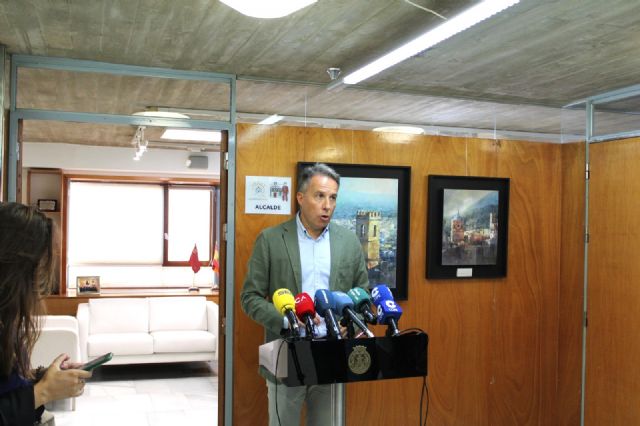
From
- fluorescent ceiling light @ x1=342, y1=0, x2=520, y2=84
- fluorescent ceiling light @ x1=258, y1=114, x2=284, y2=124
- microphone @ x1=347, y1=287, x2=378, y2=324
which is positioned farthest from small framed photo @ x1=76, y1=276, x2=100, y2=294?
microphone @ x1=347, y1=287, x2=378, y2=324

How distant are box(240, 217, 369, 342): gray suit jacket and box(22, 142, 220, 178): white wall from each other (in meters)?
6.28

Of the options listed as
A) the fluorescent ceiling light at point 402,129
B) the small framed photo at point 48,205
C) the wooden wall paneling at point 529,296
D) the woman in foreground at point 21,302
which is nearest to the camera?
the woman in foreground at point 21,302

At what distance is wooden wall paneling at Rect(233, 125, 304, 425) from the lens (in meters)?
4.57

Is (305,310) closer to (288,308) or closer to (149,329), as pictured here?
(288,308)

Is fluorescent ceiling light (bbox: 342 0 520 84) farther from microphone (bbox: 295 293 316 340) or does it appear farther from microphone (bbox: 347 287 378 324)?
microphone (bbox: 295 293 316 340)

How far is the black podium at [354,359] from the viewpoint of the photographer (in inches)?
95.7

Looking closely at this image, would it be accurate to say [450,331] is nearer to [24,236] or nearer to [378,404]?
[378,404]

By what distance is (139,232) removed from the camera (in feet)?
36.0

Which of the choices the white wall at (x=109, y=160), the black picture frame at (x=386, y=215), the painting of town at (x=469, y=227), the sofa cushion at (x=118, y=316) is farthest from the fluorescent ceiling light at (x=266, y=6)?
the white wall at (x=109, y=160)

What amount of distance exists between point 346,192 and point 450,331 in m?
1.32

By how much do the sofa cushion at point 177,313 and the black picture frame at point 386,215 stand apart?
12.9 feet

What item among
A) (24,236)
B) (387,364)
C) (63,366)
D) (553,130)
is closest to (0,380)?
(63,366)

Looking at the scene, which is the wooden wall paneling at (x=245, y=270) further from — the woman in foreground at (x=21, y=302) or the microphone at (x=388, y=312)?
the woman in foreground at (x=21, y=302)

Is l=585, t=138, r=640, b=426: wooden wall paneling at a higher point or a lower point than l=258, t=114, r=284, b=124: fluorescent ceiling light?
lower
